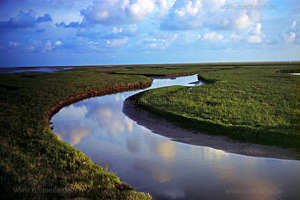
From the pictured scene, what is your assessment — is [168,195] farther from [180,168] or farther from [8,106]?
[8,106]

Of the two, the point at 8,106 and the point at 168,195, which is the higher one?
the point at 8,106

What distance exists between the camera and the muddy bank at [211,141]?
907 cm

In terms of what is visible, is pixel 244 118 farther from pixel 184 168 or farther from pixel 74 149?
pixel 74 149

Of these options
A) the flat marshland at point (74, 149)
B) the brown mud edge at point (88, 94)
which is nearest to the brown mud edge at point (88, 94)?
the brown mud edge at point (88, 94)

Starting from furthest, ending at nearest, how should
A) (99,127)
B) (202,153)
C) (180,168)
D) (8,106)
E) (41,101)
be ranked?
(41,101)
(8,106)
(99,127)
(202,153)
(180,168)

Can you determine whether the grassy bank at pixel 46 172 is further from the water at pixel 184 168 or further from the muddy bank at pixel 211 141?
the muddy bank at pixel 211 141

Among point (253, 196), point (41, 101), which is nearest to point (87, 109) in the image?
point (41, 101)

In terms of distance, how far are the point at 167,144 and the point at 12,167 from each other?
7098mm

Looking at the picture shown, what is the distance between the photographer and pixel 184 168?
8219 mm

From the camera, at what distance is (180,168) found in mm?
8219

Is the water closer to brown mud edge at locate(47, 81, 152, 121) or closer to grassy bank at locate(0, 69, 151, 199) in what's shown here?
grassy bank at locate(0, 69, 151, 199)

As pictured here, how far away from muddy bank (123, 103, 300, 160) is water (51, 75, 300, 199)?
15.7 inches

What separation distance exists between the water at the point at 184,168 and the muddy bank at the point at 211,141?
399 millimetres

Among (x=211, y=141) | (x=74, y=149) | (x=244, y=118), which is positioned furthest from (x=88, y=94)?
(x=244, y=118)
